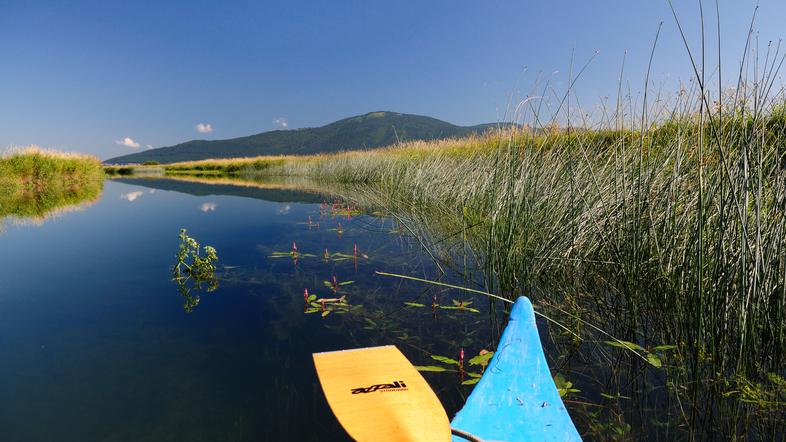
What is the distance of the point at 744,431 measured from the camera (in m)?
1.39

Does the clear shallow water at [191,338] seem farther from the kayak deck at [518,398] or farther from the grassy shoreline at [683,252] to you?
the grassy shoreline at [683,252]

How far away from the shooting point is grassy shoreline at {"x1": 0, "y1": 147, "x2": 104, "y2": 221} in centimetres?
980

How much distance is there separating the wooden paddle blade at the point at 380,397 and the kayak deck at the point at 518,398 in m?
0.12

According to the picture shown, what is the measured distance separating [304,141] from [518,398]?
567 feet

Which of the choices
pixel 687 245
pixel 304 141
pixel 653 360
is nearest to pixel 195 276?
pixel 653 360

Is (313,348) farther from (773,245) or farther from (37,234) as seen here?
(37,234)

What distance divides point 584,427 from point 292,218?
6506mm

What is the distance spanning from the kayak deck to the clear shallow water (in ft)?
0.93

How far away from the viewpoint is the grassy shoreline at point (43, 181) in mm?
9797

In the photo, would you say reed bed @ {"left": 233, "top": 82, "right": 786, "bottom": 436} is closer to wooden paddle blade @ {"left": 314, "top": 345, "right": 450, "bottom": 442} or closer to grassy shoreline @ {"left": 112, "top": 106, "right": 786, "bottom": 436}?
grassy shoreline @ {"left": 112, "top": 106, "right": 786, "bottom": 436}

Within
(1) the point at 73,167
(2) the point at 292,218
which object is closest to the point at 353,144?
(1) the point at 73,167

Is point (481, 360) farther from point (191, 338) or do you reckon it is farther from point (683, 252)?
point (191, 338)

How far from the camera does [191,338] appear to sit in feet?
7.86

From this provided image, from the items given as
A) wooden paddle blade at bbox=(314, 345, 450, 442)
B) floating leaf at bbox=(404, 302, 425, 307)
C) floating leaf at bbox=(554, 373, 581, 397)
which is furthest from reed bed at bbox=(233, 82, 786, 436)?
wooden paddle blade at bbox=(314, 345, 450, 442)
